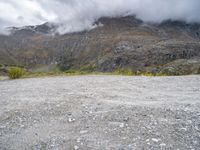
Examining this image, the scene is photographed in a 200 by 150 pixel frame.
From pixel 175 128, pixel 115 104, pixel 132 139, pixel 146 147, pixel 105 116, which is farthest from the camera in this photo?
pixel 115 104

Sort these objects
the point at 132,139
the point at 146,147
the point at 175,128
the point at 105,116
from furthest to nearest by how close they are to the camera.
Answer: the point at 105,116 → the point at 175,128 → the point at 132,139 → the point at 146,147

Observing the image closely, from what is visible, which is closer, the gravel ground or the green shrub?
the gravel ground

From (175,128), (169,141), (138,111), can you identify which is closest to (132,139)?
(169,141)

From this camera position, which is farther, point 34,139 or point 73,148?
point 34,139

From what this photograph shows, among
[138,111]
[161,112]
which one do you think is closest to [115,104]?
[138,111]

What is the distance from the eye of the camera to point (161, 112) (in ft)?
23.7

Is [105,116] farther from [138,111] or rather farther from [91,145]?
[91,145]

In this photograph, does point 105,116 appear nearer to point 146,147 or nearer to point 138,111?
point 138,111

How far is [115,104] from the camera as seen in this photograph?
8523mm

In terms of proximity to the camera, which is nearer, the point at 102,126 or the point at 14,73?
the point at 102,126

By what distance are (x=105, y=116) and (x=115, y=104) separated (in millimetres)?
1434

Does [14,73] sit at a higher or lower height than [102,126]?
higher

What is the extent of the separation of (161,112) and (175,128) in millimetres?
1261

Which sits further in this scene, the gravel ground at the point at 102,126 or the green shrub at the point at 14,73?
the green shrub at the point at 14,73
